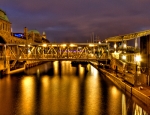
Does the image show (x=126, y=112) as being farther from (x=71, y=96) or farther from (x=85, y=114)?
(x=71, y=96)

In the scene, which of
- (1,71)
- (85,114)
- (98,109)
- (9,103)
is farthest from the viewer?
(1,71)

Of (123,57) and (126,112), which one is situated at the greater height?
(123,57)

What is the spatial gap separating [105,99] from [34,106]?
1106 centimetres

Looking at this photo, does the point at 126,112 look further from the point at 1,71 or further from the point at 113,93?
the point at 1,71

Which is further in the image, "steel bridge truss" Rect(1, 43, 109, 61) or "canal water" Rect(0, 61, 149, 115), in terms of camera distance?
"steel bridge truss" Rect(1, 43, 109, 61)

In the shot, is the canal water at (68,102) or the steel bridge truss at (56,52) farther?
the steel bridge truss at (56,52)

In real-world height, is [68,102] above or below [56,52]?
below

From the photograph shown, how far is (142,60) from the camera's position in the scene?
4041 cm

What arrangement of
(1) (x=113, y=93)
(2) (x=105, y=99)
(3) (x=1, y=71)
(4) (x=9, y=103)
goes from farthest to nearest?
(3) (x=1, y=71) → (1) (x=113, y=93) → (2) (x=105, y=99) → (4) (x=9, y=103)

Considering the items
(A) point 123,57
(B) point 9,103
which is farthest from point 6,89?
(A) point 123,57

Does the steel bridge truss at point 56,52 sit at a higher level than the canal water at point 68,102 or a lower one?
higher

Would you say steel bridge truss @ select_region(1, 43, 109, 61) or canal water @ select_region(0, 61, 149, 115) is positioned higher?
steel bridge truss @ select_region(1, 43, 109, 61)

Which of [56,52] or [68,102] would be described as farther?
[56,52]

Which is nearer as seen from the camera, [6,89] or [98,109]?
[98,109]
